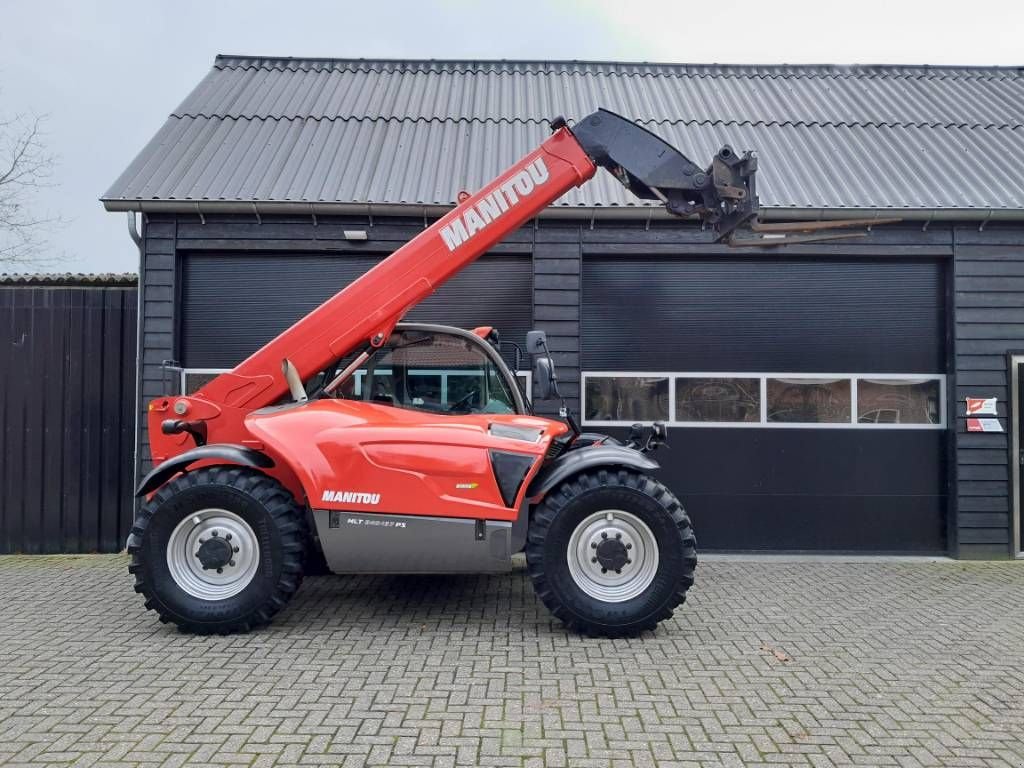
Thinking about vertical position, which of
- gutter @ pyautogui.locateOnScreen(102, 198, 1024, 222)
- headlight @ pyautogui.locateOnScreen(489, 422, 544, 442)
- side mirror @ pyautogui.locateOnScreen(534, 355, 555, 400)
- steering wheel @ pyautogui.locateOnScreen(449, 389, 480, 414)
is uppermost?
gutter @ pyautogui.locateOnScreen(102, 198, 1024, 222)

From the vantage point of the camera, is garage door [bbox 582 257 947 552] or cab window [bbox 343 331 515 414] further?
garage door [bbox 582 257 947 552]

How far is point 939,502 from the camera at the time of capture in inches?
319

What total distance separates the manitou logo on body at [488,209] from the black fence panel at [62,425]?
4.50 m

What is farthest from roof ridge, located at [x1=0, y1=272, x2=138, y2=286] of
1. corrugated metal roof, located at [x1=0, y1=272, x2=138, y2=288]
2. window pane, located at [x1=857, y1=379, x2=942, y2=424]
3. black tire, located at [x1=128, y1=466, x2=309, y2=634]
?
window pane, located at [x1=857, y1=379, x2=942, y2=424]

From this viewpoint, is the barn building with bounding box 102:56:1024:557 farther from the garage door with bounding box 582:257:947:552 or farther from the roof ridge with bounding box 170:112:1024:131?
the roof ridge with bounding box 170:112:1024:131

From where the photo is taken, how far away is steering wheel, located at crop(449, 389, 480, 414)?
5.71 metres

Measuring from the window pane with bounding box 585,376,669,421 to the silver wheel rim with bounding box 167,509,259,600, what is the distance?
4.15 m

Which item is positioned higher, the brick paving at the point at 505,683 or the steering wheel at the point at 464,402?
the steering wheel at the point at 464,402

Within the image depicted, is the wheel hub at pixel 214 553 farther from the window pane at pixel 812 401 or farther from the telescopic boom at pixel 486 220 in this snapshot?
the window pane at pixel 812 401

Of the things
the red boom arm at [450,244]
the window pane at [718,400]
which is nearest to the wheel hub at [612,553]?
the red boom arm at [450,244]

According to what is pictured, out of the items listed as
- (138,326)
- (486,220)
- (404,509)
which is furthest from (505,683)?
(138,326)

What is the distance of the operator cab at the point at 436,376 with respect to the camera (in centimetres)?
572

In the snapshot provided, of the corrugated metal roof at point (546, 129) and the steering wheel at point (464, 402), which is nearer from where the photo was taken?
the steering wheel at point (464, 402)

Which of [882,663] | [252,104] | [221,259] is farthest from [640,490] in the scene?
[252,104]
